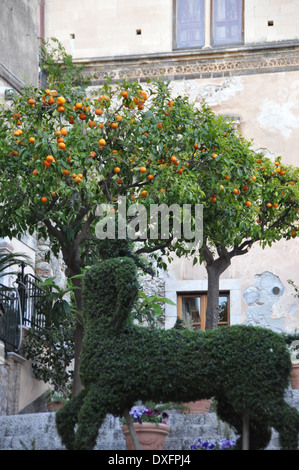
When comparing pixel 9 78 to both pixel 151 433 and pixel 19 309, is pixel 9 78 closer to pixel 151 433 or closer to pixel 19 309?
pixel 19 309

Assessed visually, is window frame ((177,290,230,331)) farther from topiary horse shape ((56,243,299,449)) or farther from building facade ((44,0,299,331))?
topiary horse shape ((56,243,299,449))

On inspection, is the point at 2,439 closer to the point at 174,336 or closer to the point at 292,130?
the point at 174,336

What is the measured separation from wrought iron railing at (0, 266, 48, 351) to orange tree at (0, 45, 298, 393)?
1.39 metres

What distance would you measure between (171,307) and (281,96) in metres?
4.73

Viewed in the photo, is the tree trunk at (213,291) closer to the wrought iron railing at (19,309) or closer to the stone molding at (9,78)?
the wrought iron railing at (19,309)

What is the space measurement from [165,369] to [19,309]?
5.93 m

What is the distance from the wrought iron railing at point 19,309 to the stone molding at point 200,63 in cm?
572

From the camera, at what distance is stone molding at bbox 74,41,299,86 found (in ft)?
57.1

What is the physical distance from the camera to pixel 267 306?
16.2m

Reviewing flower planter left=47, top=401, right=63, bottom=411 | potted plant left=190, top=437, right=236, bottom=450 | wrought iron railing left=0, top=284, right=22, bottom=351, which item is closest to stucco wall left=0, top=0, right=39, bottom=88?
wrought iron railing left=0, top=284, right=22, bottom=351

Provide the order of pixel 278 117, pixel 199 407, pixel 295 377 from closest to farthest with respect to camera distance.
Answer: pixel 199 407, pixel 295 377, pixel 278 117

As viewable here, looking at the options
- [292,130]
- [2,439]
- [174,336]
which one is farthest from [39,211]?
[292,130]

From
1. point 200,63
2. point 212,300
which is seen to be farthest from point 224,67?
point 212,300

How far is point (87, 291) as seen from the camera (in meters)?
7.27
